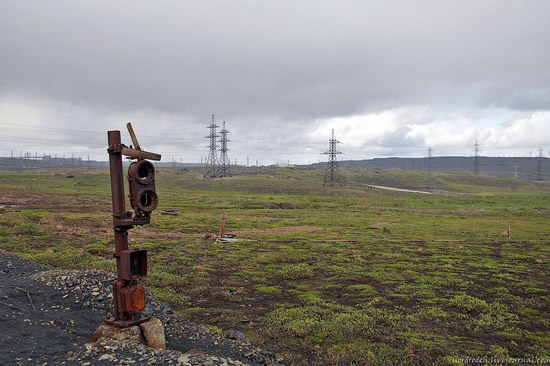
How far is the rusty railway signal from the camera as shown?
861 cm

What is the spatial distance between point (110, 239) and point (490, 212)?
57.7m

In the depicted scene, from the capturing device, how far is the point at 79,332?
31.3 feet

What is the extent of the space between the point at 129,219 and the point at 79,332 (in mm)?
3368

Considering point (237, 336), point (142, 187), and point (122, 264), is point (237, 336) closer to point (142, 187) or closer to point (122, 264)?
point (122, 264)

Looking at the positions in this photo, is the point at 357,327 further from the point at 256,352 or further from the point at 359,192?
the point at 359,192

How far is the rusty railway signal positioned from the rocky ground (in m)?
0.93

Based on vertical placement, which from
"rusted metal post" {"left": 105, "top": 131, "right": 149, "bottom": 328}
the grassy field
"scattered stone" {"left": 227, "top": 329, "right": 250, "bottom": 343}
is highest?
"rusted metal post" {"left": 105, "top": 131, "right": 149, "bottom": 328}

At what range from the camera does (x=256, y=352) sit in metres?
10.0

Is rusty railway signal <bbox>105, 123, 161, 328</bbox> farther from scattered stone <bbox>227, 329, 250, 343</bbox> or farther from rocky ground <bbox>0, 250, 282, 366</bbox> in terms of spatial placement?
scattered stone <bbox>227, 329, 250, 343</bbox>

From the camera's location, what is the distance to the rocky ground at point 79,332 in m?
7.38

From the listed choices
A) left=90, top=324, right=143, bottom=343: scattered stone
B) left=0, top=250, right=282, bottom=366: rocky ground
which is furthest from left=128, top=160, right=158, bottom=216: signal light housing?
left=0, top=250, right=282, bottom=366: rocky ground

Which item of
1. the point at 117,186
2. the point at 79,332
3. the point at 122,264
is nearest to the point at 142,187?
the point at 117,186

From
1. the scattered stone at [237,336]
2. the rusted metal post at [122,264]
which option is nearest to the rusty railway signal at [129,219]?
the rusted metal post at [122,264]

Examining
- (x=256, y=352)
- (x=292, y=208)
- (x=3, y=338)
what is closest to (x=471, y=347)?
(x=256, y=352)
